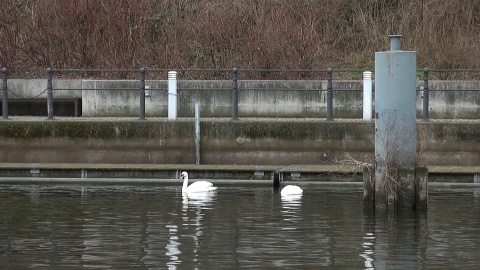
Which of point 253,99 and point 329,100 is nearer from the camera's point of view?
point 329,100

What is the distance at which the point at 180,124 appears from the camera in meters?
24.4

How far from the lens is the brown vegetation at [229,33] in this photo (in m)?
31.1

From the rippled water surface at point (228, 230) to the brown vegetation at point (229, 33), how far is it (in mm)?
9814

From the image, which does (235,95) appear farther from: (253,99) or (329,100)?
(329,100)

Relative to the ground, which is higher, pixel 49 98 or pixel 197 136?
pixel 49 98

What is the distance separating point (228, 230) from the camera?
16609 mm

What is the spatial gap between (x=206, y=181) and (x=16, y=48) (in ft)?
39.0

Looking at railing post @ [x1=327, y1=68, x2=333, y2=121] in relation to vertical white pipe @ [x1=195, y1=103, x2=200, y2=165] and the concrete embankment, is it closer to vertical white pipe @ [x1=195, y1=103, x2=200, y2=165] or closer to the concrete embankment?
the concrete embankment

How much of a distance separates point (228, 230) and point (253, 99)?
1012 centimetres

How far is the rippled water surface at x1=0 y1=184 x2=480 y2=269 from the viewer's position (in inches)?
Result: 554

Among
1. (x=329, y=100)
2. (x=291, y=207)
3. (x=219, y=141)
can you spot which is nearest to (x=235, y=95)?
(x=219, y=141)

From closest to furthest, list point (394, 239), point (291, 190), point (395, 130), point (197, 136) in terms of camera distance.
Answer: point (394, 239) < point (395, 130) < point (291, 190) < point (197, 136)

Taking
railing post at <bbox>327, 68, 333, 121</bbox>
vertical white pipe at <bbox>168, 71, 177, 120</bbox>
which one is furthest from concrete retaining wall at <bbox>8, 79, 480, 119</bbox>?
railing post at <bbox>327, 68, 333, 121</bbox>

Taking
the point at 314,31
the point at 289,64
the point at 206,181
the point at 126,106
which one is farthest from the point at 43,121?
the point at 314,31
